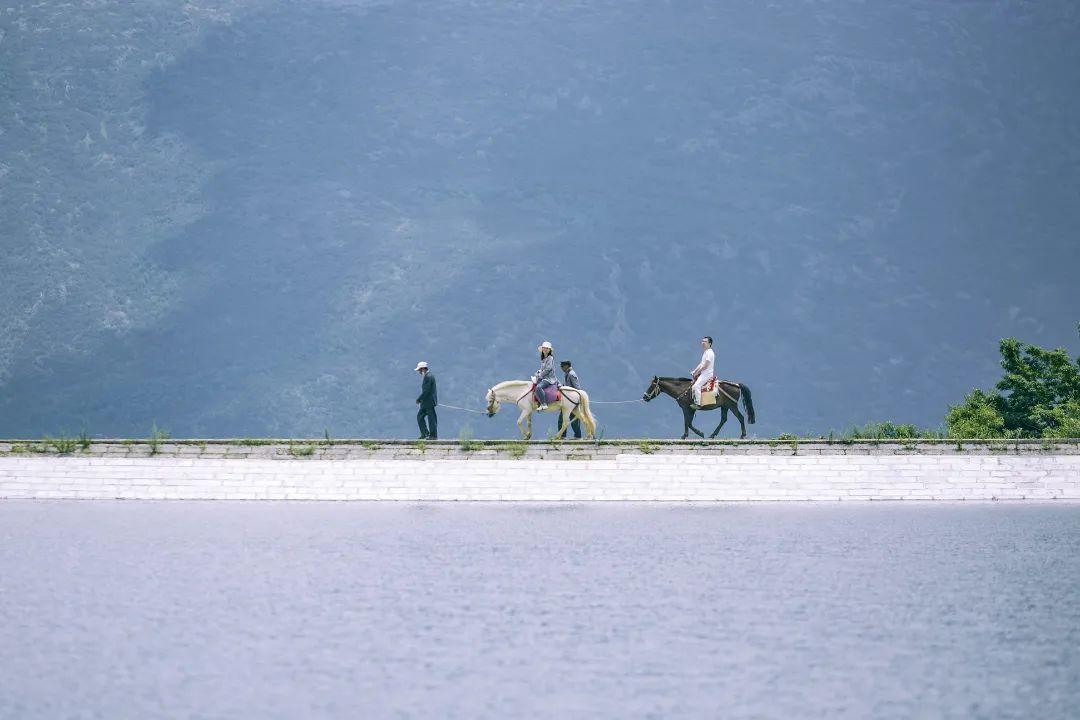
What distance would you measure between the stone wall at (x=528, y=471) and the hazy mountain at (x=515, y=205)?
41.8 m

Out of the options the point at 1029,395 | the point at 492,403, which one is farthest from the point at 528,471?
the point at 1029,395

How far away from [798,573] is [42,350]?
6019 centimetres

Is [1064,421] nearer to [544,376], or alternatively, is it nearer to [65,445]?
[544,376]

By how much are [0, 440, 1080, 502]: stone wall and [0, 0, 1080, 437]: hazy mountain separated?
41.8 metres

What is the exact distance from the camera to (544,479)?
87.6ft

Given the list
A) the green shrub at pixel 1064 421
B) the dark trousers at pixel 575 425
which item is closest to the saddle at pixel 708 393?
the dark trousers at pixel 575 425

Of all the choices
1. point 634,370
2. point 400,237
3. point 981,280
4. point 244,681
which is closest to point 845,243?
point 981,280

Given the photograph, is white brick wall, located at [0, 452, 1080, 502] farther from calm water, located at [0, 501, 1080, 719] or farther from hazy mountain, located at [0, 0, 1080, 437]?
hazy mountain, located at [0, 0, 1080, 437]

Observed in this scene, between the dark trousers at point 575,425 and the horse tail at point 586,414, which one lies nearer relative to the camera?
the horse tail at point 586,414

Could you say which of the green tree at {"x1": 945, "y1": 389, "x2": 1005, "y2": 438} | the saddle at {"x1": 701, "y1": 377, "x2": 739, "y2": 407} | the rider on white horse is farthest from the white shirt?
the green tree at {"x1": 945, "y1": 389, "x2": 1005, "y2": 438}

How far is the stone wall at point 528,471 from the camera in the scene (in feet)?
87.2

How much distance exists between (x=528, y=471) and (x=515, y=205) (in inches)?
2074

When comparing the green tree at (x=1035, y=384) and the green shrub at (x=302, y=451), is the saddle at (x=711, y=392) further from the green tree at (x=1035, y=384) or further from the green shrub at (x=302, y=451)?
the green tree at (x=1035, y=384)

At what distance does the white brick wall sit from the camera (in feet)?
87.2
